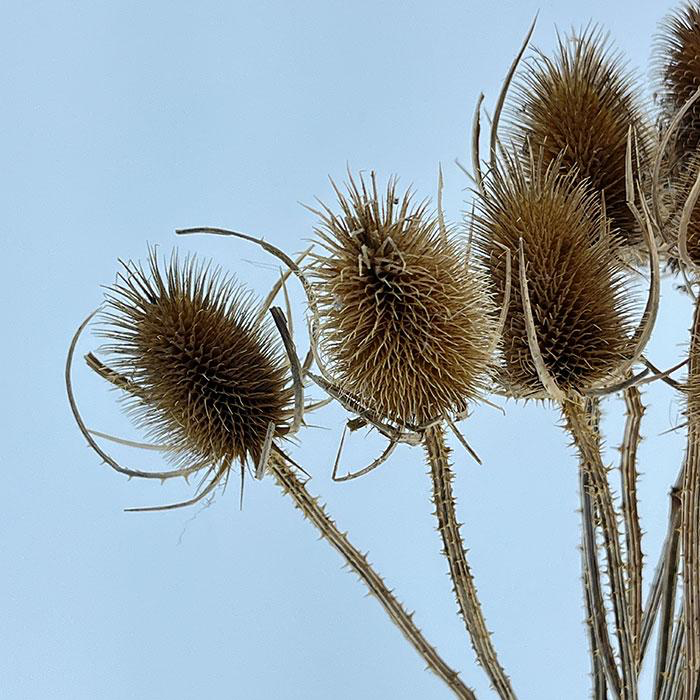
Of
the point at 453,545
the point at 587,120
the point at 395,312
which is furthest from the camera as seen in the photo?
the point at 587,120

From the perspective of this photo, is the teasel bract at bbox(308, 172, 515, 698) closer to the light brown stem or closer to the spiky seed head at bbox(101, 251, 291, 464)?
the spiky seed head at bbox(101, 251, 291, 464)

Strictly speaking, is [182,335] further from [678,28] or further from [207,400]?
[678,28]

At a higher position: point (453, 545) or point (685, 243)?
point (685, 243)

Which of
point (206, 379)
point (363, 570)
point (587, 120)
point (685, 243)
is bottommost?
point (363, 570)

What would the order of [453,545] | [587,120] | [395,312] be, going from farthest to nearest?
[587,120], [453,545], [395,312]

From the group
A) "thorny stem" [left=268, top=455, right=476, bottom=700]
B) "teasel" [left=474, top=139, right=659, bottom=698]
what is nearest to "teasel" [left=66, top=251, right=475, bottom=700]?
"thorny stem" [left=268, top=455, right=476, bottom=700]

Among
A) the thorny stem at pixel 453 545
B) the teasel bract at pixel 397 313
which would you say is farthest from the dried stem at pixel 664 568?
the teasel bract at pixel 397 313

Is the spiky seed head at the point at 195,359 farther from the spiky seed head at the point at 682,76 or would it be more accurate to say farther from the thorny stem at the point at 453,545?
the spiky seed head at the point at 682,76

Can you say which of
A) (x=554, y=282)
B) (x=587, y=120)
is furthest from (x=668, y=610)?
(x=587, y=120)

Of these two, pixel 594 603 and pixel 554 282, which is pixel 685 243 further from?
pixel 594 603
